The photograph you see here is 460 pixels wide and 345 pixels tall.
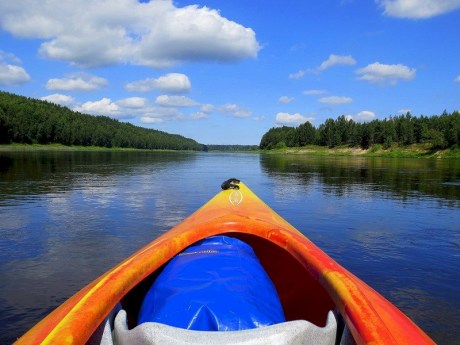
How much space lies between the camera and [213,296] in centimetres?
340

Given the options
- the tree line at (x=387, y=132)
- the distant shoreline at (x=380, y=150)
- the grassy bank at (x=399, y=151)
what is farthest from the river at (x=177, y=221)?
the tree line at (x=387, y=132)

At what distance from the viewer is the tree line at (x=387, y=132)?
105 m

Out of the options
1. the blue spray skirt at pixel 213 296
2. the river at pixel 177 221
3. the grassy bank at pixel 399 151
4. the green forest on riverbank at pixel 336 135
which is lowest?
the river at pixel 177 221

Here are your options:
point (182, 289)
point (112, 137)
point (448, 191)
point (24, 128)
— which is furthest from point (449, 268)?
point (112, 137)

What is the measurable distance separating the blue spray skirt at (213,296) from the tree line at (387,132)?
110 m

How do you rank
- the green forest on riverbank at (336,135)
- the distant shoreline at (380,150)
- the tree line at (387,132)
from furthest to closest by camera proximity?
1. the green forest on riverbank at (336,135)
2. the tree line at (387,132)
3. the distant shoreline at (380,150)

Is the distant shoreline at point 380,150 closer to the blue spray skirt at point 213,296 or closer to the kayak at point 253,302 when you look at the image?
the kayak at point 253,302

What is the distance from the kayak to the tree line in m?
108

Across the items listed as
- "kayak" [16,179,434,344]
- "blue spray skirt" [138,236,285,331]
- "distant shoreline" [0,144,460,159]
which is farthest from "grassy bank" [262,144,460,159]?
"blue spray skirt" [138,236,285,331]

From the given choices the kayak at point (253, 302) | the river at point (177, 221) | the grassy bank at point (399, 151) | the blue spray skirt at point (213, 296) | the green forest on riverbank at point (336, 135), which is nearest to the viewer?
the kayak at point (253, 302)

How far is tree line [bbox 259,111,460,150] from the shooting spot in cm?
10512

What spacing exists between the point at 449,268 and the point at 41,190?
1833cm

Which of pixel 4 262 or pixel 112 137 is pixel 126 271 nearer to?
pixel 4 262

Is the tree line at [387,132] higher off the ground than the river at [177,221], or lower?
higher
